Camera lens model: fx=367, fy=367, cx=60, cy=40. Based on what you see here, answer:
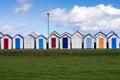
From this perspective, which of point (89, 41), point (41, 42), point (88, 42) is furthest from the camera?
point (88, 42)

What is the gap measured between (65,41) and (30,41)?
6567 mm

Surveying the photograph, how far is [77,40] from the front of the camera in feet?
227

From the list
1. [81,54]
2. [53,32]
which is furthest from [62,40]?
[81,54]

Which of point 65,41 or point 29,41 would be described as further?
point 29,41

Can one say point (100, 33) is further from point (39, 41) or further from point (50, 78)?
point (50, 78)

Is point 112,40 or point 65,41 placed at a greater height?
point 112,40

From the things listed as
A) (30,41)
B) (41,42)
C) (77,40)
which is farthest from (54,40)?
(30,41)

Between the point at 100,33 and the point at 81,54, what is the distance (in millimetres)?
18152

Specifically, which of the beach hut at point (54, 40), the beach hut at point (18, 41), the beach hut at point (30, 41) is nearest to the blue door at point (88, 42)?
the beach hut at point (54, 40)

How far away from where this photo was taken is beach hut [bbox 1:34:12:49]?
67.8 m

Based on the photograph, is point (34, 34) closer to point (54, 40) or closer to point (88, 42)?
point (54, 40)

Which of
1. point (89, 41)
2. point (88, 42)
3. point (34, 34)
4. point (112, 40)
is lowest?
point (88, 42)

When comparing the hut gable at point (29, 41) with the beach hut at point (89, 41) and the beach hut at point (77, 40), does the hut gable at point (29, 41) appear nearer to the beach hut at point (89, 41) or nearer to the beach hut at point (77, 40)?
the beach hut at point (77, 40)

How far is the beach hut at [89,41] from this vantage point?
2694 inches
